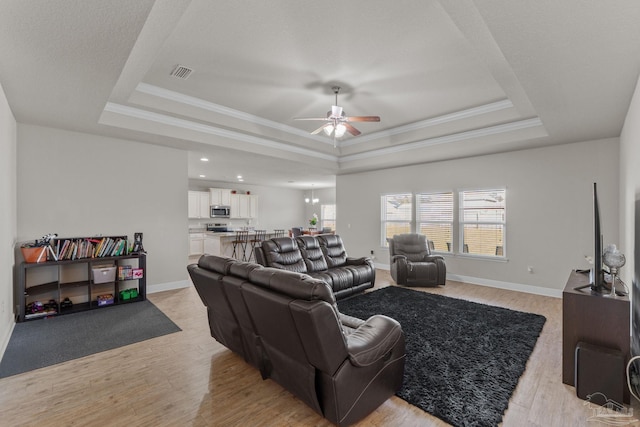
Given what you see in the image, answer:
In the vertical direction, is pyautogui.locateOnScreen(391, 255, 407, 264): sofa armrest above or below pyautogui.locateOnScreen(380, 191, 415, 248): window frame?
below

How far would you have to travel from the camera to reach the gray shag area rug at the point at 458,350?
6.88ft

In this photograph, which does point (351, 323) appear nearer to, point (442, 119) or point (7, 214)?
point (7, 214)

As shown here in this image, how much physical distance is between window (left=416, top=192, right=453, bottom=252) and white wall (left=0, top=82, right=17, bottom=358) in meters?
6.51

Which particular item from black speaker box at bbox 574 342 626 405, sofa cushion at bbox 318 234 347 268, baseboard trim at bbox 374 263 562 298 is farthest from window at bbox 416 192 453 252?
black speaker box at bbox 574 342 626 405

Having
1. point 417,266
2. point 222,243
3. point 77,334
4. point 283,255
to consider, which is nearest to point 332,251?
point 283,255

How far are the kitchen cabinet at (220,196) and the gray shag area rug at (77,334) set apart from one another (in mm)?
6588

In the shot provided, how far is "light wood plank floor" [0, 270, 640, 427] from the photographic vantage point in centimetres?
195

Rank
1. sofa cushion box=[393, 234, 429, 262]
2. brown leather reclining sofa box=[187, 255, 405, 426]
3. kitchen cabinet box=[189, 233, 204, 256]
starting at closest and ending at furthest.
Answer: brown leather reclining sofa box=[187, 255, 405, 426] → sofa cushion box=[393, 234, 429, 262] → kitchen cabinet box=[189, 233, 204, 256]

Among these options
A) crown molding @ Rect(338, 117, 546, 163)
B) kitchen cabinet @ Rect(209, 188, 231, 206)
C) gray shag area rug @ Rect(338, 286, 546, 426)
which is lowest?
gray shag area rug @ Rect(338, 286, 546, 426)

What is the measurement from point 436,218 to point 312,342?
540 centimetres

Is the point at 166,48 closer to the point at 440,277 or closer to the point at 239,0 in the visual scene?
the point at 239,0

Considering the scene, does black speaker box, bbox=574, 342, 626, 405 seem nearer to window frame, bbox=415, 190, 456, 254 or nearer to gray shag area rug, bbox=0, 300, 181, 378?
gray shag area rug, bbox=0, 300, 181, 378

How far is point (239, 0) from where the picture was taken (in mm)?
2357

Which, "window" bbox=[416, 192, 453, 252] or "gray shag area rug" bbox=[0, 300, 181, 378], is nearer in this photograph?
"gray shag area rug" bbox=[0, 300, 181, 378]
